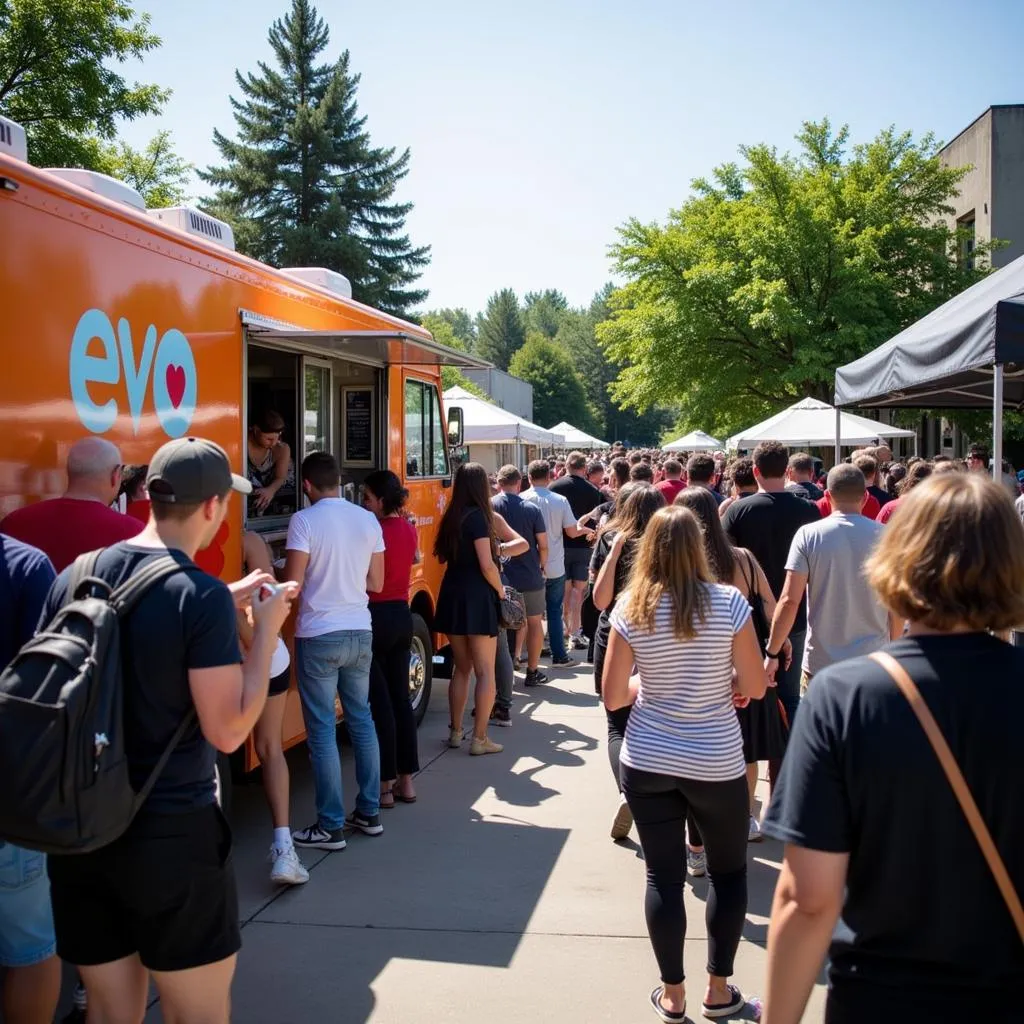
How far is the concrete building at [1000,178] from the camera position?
1027 inches

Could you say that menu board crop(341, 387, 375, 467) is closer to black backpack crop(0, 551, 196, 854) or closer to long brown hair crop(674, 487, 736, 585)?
long brown hair crop(674, 487, 736, 585)

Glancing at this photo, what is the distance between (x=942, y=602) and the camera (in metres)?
1.86

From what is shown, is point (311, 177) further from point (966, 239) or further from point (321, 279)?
point (321, 279)

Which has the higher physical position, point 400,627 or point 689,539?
point 689,539

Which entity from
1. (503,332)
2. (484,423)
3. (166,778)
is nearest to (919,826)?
(166,778)

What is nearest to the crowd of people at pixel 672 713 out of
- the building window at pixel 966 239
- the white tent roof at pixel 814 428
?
the white tent roof at pixel 814 428

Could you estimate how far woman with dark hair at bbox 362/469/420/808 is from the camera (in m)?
5.90

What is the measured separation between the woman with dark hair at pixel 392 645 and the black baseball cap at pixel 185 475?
3369mm

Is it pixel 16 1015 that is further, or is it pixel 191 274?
pixel 191 274

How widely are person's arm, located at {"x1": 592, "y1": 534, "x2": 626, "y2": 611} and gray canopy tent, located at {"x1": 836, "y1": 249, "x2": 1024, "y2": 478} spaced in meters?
2.51

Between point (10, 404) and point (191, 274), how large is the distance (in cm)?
149

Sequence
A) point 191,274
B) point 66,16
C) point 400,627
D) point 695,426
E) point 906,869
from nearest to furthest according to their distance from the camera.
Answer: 1. point 906,869
2. point 191,274
3. point 400,627
4. point 66,16
5. point 695,426

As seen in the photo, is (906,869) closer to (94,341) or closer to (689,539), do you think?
(689,539)

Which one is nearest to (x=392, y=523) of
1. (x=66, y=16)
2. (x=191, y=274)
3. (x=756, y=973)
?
(x=191, y=274)
